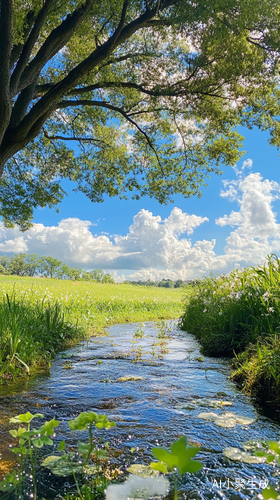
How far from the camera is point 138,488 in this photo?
6.86 ft

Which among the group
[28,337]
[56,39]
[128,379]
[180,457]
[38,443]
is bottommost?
[128,379]

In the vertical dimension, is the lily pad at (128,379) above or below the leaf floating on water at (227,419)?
below

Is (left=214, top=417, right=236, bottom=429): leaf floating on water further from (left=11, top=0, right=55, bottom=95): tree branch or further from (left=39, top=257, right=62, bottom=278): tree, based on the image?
(left=39, top=257, right=62, bottom=278): tree

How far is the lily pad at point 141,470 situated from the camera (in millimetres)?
2250

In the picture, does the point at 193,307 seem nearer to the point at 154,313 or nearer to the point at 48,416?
the point at 154,313

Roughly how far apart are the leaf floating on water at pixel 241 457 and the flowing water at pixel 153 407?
42 mm

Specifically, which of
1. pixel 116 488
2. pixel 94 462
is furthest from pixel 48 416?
pixel 116 488

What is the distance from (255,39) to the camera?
10242 mm

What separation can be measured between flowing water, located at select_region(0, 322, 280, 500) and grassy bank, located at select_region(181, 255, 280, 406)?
0.33m

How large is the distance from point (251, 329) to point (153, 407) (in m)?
3.08

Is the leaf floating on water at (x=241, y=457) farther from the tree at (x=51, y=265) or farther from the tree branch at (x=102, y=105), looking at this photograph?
the tree at (x=51, y=265)

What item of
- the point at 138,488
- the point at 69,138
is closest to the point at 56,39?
the point at 69,138

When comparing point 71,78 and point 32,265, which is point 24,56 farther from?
point 32,265

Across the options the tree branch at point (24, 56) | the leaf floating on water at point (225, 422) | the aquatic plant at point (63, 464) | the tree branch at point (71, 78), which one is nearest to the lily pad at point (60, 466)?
the aquatic plant at point (63, 464)
